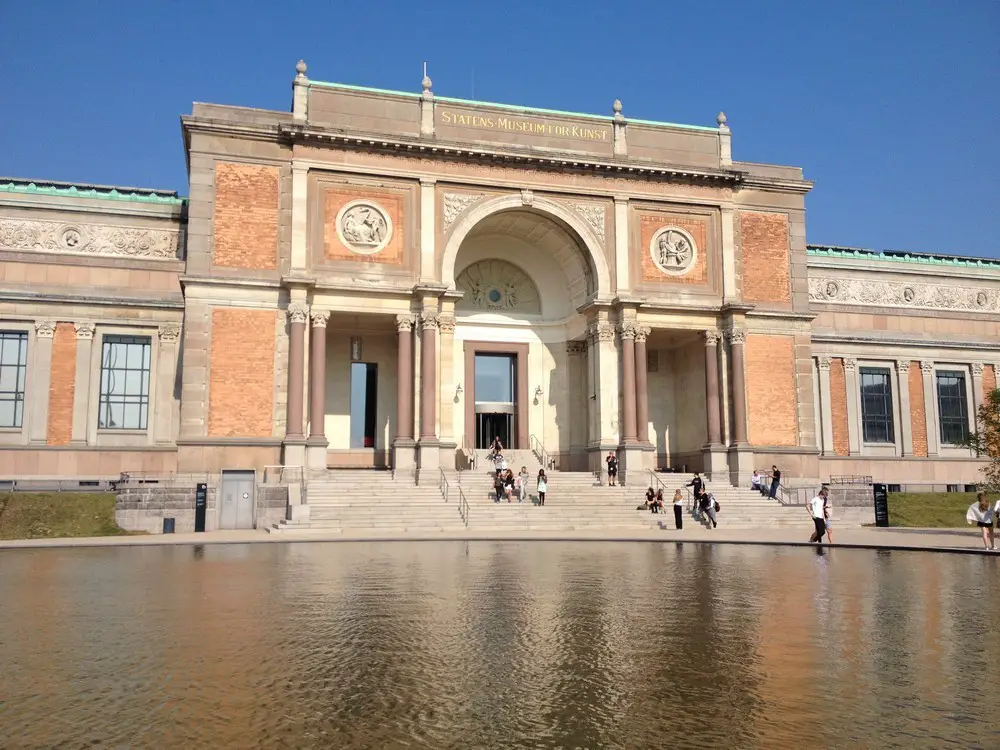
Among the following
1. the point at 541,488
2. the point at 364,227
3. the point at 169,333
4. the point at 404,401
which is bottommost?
the point at 541,488

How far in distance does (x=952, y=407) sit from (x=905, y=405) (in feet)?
11.0

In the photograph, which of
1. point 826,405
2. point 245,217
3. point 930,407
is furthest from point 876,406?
point 245,217

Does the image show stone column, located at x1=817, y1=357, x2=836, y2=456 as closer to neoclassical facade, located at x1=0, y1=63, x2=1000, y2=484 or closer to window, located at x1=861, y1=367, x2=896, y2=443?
window, located at x1=861, y1=367, x2=896, y2=443

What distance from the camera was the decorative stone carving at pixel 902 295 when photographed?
45844mm

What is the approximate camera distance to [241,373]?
32.3m

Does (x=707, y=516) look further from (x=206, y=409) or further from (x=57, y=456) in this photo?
(x=57, y=456)

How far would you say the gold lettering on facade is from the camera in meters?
35.8

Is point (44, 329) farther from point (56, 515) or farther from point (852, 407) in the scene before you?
point (852, 407)

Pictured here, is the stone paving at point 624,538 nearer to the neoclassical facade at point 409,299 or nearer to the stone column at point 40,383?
the neoclassical facade at point 409,299

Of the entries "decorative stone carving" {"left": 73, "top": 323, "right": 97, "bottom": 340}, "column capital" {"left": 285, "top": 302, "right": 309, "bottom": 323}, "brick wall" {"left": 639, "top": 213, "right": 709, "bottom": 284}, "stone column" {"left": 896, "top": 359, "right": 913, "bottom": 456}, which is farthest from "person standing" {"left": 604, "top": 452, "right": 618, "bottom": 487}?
"decorative stone carving" {"left": 73, "top": 323, "right": 97, "bottom": 340}

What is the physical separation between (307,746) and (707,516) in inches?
1014

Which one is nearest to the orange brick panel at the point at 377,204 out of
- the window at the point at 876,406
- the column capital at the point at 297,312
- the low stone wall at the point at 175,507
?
the column capital at the point at 297,312

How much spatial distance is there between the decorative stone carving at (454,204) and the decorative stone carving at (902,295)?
20.1 meters

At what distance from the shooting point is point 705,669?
679 centimetres
